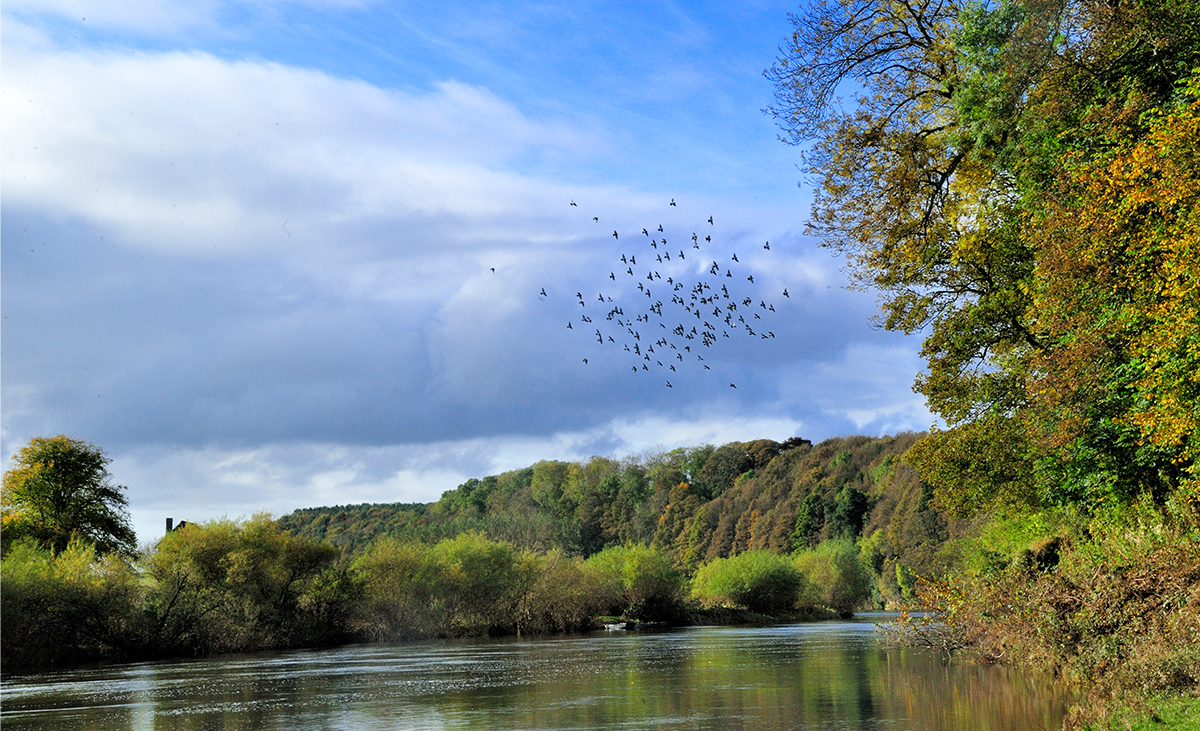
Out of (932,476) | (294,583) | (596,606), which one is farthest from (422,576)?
(932,476)

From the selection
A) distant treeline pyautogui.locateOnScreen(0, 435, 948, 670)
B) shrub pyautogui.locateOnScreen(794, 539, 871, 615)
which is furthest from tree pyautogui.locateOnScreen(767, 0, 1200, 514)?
shrub pyautogui.locateOnScreen(794, 539, 871, 615)

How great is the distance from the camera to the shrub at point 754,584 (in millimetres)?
82312

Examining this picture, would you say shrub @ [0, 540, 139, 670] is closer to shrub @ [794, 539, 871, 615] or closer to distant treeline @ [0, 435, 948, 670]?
distant treeline @ [0, 435, 948, 670]

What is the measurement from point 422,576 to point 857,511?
69439 millimetres

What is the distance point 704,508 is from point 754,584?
135 ft

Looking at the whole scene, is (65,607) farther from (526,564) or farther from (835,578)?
(835,578)

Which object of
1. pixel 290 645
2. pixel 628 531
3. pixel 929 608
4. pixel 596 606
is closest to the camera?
pixel 929 608

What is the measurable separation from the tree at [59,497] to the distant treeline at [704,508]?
114 ft

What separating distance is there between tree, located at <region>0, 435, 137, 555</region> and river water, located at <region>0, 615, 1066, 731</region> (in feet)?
65.1

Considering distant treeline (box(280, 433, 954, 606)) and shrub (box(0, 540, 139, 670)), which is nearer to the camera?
shrub (box(0, 540, 139, 670))

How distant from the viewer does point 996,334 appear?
26.7m

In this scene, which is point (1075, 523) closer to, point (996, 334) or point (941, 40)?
point (996, 334)

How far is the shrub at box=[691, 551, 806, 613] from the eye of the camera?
82312 mm

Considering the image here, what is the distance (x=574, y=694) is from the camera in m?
22.0
